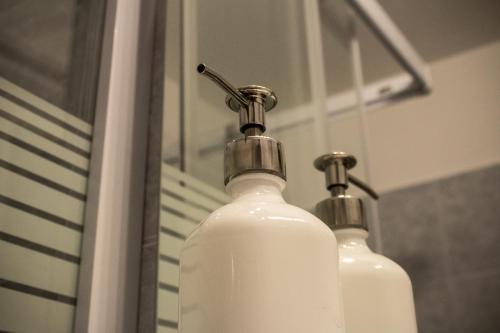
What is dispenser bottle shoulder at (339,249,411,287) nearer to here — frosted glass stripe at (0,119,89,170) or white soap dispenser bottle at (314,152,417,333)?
white soap dispenser bottle at (314,152,417,333)

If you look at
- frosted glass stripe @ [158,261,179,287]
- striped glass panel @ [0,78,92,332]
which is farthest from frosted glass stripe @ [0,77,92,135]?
frosted glass stripe @ [158,261,179,287]

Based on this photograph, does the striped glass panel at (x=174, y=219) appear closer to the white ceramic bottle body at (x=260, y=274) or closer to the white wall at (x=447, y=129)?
the white ceramic bottle body at (x=260, y=274)

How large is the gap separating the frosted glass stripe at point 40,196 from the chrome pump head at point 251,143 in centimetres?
12

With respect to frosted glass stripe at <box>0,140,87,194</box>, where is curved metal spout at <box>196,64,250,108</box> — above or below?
above

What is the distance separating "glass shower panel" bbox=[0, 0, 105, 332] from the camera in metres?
0.34

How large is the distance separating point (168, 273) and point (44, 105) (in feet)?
0.48

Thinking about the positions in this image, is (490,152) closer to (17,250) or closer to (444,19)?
(444,19)

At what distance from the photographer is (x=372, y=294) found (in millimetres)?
393

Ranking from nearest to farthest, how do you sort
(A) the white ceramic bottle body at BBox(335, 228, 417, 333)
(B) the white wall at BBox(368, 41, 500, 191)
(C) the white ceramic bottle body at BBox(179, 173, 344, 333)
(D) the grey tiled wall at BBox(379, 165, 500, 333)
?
(C) the white ceramic bottle body at BBox(179, 173, 344, 333) < (A) the white ceramic bottle body at BBox(335, 228, 417, 333) < (D) the grey tiled wall at BBox(379, 165, 500, 333) < (B) the white wall at BBox(368, 41, 500, 191)

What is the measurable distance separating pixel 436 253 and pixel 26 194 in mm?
441

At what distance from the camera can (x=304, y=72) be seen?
681mm

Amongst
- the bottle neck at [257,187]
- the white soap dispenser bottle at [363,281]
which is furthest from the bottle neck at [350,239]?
the bottle neck at [257,187]

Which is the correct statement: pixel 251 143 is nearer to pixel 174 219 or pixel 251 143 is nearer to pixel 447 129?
pixel 174 219

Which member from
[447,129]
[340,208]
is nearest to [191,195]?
[340,208]
